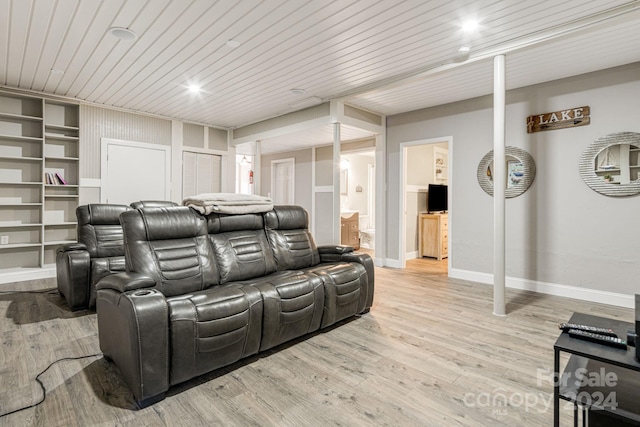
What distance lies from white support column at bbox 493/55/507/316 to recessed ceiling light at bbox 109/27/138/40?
11.2 feet

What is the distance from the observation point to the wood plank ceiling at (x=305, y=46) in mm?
2588

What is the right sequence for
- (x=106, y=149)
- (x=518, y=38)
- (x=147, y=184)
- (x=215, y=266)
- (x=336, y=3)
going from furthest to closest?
(x=147, y=184)
(x=106, y=149)
(x=518, y=38)
(x=215, y=266)
(x=336, y=3)

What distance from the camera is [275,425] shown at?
166 centimetres

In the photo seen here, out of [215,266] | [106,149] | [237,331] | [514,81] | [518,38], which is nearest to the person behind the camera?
[237,331]

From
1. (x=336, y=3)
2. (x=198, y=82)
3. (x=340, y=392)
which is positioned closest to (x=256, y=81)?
(x=198, y=82)

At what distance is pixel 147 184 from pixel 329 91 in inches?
141

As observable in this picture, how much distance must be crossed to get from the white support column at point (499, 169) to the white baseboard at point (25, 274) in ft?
19.2

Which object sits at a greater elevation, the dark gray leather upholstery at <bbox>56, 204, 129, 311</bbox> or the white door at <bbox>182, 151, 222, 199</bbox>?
the white door at <bbox>182, 151, 222, 199</bbox>

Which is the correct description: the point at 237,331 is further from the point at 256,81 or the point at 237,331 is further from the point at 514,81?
the point at 514,81

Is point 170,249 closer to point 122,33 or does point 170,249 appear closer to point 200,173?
point 122,33

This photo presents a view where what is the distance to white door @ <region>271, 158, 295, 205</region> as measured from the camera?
25.5 ft

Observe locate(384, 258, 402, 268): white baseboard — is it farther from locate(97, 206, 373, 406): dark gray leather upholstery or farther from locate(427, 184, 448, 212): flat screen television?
locate(97, 206, 373, 406): dark gray leather upholstery

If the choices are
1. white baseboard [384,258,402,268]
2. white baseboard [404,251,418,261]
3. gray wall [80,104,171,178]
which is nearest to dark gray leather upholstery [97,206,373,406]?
white baseboard [384,258,402,268]

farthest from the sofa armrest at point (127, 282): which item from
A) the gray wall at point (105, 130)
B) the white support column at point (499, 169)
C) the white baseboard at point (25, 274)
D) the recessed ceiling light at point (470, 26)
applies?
the gray wall at point (105, 130)
